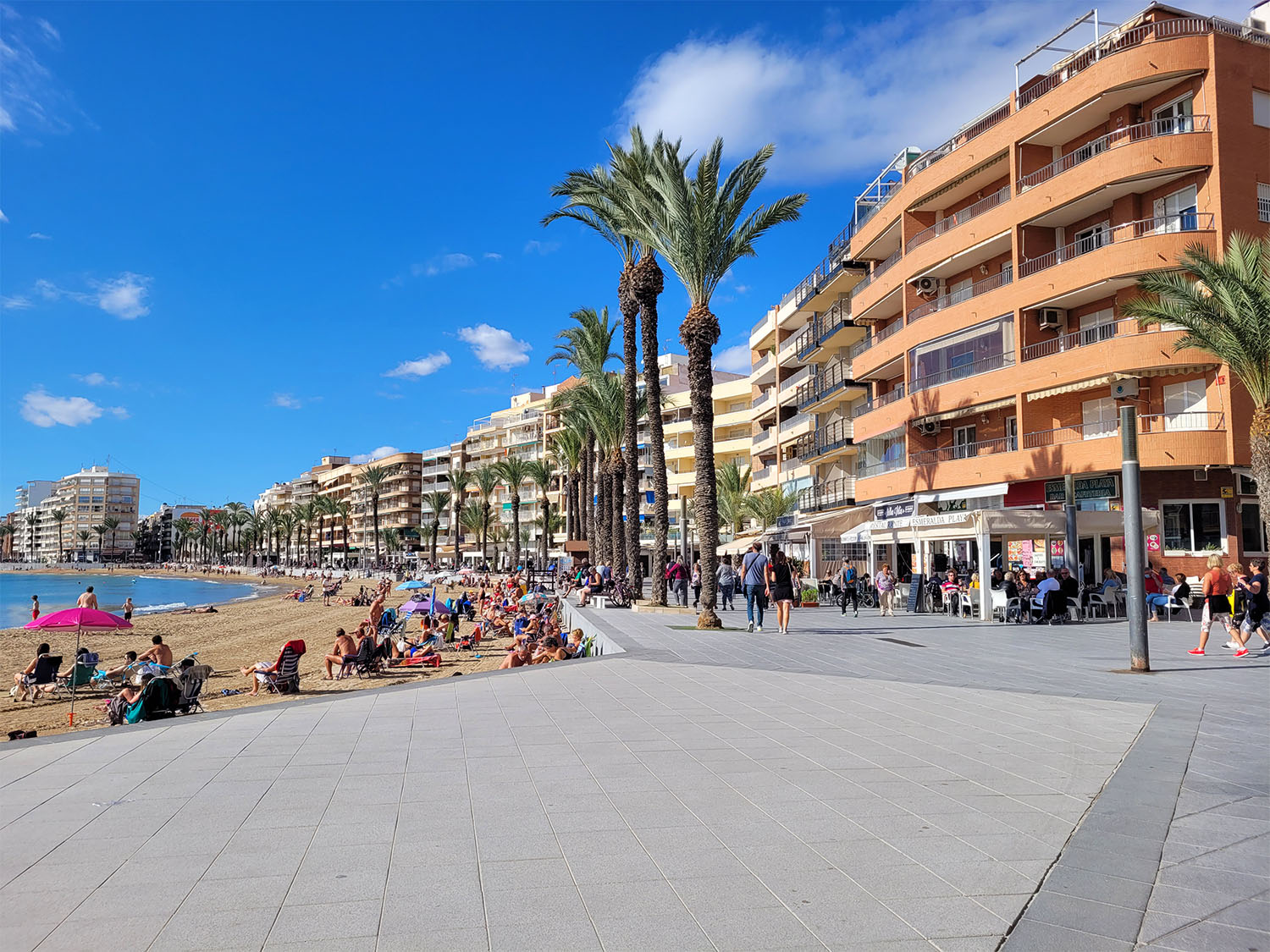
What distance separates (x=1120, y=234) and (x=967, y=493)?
8.48 meters

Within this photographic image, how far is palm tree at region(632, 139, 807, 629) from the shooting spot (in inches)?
770

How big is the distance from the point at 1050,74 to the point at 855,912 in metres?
30.6

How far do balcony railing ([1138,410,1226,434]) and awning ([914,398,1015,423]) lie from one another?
14.2 feet

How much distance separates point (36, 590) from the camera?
88.2 metres

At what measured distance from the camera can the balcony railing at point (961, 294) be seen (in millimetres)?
Result: 28544

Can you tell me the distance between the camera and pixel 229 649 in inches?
1126

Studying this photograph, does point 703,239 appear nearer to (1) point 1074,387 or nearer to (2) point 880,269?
(1) point 1074,387

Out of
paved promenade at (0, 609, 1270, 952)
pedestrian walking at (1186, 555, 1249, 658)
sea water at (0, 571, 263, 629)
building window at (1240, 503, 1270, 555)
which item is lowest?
sea water at (0, 571, 263, 629)

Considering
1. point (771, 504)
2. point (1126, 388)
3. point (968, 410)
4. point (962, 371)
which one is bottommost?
point (1126, 388)

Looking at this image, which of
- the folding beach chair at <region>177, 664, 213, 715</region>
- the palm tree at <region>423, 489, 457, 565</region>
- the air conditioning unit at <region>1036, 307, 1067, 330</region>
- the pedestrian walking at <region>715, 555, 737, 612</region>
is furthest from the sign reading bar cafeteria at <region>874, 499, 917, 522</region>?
the palm tree at <region>423, 489, 457, 565</region>

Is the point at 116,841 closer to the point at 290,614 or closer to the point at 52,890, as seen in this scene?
the point at 52,890

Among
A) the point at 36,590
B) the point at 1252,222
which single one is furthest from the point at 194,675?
the point at 36,590

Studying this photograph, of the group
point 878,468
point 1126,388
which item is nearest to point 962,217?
point 878,468

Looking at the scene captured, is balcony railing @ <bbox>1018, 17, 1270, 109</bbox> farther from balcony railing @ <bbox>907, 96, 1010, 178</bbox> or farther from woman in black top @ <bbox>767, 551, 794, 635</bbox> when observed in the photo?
woman in black top @ <bbox>767, 551, 794, 635</bbox>
